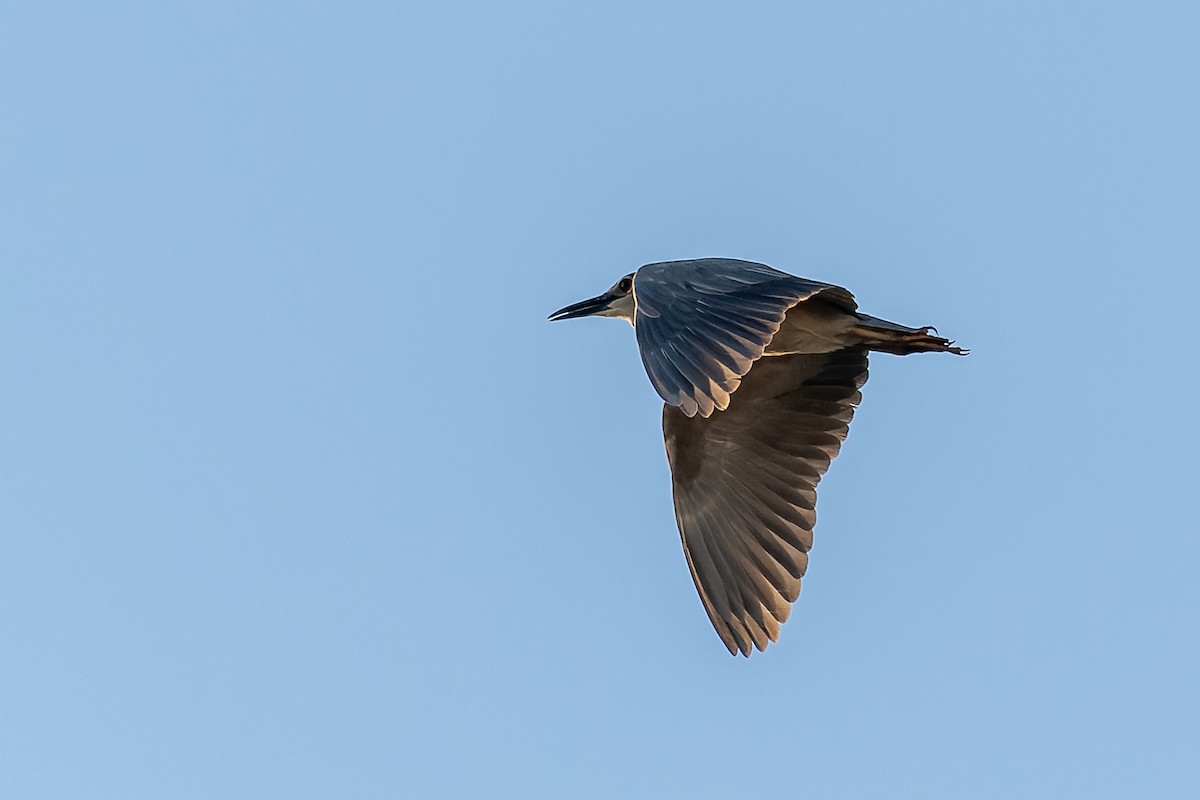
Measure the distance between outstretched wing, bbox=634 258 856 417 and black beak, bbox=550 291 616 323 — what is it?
1.76m

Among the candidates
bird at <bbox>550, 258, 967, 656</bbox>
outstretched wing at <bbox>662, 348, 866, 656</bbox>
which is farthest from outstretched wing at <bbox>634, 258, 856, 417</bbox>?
outstretched wing at <bbox>662, 348, 866, 656</bbox>

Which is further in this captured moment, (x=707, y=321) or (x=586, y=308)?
(x=586, y=308)

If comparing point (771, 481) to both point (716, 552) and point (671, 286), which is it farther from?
point (671, 286)

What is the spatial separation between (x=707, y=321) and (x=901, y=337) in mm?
1548

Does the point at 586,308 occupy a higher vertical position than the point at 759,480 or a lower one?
higher

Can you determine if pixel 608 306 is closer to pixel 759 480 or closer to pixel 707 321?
pixel 759 480

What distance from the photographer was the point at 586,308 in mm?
10977

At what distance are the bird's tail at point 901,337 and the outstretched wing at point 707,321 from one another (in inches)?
6.6

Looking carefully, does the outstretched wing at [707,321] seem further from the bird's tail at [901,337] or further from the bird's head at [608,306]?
the bird's head at [608,306]

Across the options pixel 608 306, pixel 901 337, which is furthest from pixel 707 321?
pixel 608 306

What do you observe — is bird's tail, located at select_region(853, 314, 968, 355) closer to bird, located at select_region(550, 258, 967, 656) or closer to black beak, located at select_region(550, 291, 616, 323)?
bird, located at select_region(550, 258, 967, 656)

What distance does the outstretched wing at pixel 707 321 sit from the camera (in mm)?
7711

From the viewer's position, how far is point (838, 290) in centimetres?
883

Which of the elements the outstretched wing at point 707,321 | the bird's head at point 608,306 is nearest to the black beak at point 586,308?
the bird's head at point 608,306
